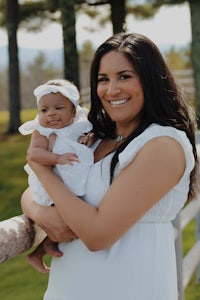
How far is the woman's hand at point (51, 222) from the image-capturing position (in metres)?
2.01

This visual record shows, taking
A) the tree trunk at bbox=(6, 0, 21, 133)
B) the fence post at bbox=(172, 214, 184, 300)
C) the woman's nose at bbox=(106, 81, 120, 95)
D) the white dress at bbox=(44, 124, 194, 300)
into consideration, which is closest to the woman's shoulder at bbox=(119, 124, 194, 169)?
the white dress at bbox=(44, 124, 194, 300)

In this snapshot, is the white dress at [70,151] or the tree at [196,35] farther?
the tree at [196,35]

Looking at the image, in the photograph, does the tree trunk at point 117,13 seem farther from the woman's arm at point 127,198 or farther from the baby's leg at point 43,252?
the woman's arm at point 127,198

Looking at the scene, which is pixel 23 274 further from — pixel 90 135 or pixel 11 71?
pixel 11 71

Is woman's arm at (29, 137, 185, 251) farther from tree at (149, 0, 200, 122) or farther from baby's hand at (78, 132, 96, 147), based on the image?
tree at (149, 0, 200, 122)

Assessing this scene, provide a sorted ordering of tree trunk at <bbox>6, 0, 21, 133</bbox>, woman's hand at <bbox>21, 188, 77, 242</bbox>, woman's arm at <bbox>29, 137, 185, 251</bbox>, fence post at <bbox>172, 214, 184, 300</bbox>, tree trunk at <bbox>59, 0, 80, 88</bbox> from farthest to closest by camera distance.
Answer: tree trunk at <bbox>6, 0, 21, 133</bbox>, tree trunk at <bbox>59, 0, 80, 88</bbox>, fence post at <bbox>172, 214, 184, 300</bbox>, woman's hand at <bbox>21, 188, 77, 242</bbox>, woman's arm at <bbox>29, 137, 185, 251</bbox>

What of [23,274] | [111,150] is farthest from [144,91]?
[23,274]

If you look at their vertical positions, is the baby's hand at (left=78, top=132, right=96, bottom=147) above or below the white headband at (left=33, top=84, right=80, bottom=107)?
below

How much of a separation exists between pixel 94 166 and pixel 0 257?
342 mm

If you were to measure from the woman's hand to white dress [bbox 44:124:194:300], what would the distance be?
0.04m

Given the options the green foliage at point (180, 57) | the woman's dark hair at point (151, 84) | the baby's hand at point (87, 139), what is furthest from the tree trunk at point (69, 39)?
the green foliage at point (180, 57)

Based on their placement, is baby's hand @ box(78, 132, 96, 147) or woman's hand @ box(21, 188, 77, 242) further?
baby's hand @ box(78, 132, 96, 147)

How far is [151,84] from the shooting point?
2.01m

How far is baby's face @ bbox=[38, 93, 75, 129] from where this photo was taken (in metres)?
2.14
